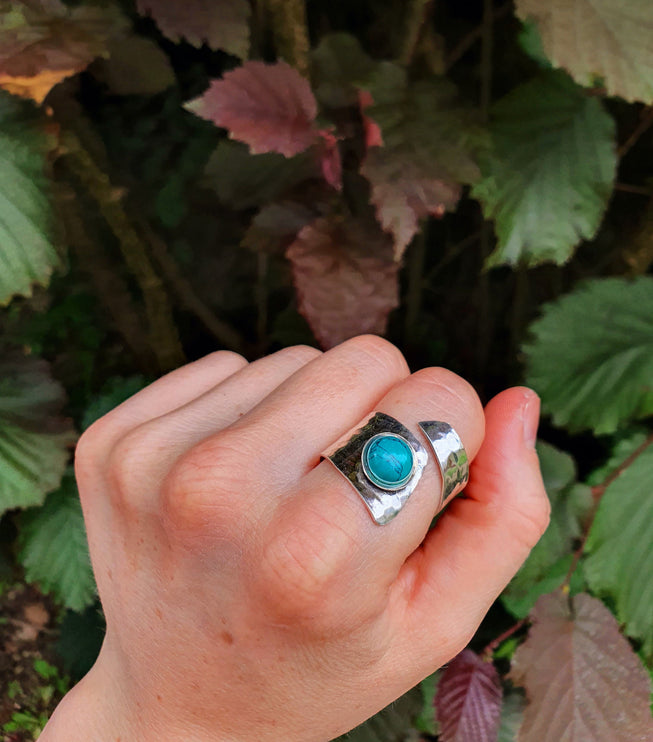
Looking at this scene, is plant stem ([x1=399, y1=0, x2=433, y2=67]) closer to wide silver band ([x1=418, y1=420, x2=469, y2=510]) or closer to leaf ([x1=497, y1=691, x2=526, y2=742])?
wide silver band ([x1=418, y1=420, x2=469, y2=510])

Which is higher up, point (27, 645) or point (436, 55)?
point (436, 55)

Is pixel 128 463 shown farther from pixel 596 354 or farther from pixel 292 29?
pixel 596 354

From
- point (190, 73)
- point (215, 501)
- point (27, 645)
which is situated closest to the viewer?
point (215, 501)

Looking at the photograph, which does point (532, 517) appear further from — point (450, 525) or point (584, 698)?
point (584, 698)

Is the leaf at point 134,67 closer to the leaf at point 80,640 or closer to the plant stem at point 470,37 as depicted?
the plant stem at point 470,37

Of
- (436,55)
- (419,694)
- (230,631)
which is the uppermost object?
(436,55)

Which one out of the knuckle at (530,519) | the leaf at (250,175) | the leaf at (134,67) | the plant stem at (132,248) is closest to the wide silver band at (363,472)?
the knuckle at (530,519)

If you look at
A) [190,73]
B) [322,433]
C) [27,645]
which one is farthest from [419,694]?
[190,73]
